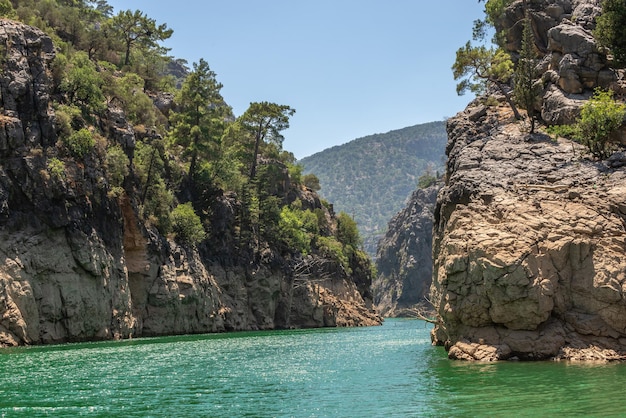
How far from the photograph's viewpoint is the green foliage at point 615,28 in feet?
120

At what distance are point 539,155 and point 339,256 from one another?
226 ft

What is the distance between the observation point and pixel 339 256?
335 ft

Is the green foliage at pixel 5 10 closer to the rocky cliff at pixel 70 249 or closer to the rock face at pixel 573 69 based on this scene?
the rocky cliff at pixel 70 249

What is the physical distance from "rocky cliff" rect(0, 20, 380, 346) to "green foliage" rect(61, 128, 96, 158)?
76 cm

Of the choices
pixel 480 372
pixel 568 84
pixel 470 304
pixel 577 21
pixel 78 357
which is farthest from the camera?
pixel 577 21

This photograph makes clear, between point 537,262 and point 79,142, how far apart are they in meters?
37.7

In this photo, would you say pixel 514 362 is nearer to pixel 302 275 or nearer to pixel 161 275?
pixel 161 275

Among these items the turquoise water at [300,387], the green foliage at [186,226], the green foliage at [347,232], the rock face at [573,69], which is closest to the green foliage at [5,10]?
the green foliage at [186,226]

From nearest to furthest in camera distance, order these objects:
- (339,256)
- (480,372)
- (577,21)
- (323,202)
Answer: (480,372) < (577,21) < (339,256) < (323,202)

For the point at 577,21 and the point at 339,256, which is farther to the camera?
the point at 339,256

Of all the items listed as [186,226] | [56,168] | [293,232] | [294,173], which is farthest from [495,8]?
[294,173]

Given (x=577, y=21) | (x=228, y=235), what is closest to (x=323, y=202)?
(x=228, y=235)

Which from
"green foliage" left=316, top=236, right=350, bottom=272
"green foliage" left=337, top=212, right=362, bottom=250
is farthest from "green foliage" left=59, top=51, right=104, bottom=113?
"green foliage" left=337, top=212, right=362, bottom=250

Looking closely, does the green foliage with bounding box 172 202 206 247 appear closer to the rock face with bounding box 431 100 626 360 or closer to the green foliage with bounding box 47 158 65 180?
the green foliage with bounding box 47 158 65 180
